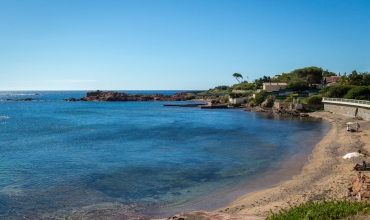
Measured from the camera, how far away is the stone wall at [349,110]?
48.2m

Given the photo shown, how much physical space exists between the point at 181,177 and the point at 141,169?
151 inches

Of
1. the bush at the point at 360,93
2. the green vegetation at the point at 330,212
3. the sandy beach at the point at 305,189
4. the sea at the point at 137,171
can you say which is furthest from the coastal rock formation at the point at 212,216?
the bush at the point at 360,93

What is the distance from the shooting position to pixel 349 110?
5434 cm

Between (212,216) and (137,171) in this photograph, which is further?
(137,171)

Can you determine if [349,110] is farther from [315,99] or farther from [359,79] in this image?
[359,79]

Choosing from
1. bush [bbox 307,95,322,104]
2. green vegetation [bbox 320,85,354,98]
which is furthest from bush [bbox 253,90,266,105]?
green vegetation [bbox 320,85,354,98]

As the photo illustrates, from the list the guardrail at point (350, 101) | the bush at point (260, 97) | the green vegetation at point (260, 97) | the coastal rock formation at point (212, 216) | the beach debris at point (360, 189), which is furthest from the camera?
the bush at point (260, 97)

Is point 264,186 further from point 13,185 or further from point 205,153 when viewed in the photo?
point 13,185

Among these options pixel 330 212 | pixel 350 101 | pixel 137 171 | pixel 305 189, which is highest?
pixel 350 101

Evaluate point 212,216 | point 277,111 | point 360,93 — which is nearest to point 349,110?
point 360,93

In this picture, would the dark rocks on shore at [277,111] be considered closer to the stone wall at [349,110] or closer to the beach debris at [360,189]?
the stone wall at [349,110]

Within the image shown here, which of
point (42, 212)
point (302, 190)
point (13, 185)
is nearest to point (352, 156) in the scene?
point (302, 190)

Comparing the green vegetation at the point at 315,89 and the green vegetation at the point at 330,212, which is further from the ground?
the green vegetation at the point at 315,89

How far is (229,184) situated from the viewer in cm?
2052
